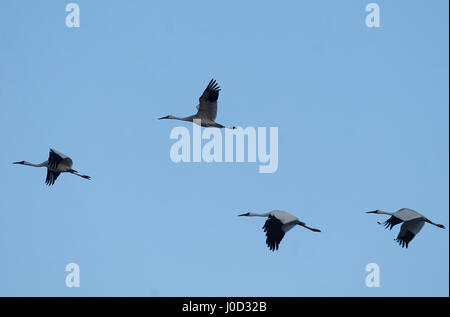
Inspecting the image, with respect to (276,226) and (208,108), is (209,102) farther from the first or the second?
(276,226)

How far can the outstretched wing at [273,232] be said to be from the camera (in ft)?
76.1

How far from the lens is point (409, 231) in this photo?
81.3 feet

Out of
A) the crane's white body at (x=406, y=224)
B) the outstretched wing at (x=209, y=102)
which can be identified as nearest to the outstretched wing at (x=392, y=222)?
the crane's white body at (x=406, y=224)

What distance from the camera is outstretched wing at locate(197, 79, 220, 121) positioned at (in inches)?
1043

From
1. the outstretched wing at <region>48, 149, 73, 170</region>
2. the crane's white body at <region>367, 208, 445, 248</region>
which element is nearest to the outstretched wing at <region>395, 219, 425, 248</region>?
the crane's white body at <region>367, 208, 445, 248</region>

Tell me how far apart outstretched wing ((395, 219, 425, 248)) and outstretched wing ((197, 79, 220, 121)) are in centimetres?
597

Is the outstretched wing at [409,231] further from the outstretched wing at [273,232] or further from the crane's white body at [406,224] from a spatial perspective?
the outstretched wing at [273,232]

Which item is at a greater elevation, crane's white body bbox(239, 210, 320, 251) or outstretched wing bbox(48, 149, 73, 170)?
outstretched wing bbox(48, 149, 73, 170)

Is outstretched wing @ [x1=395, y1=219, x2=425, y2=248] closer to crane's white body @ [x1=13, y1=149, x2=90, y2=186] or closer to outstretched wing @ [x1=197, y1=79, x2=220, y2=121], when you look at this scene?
outstretched wing @ [x1=197, y1=79, x2=220, y2=121]

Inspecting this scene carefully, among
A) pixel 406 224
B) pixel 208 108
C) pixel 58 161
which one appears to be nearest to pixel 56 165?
pixel 58 161

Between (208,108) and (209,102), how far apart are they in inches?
8.7
